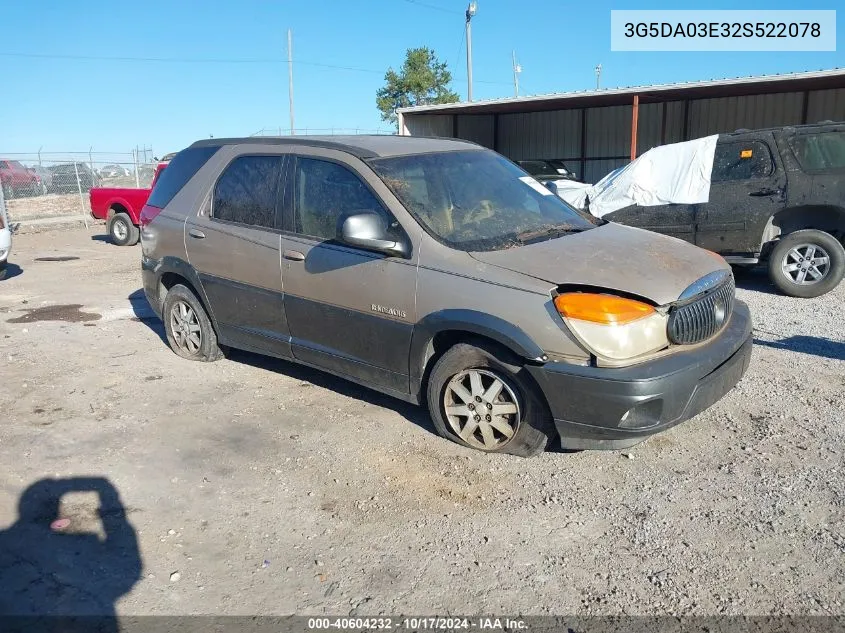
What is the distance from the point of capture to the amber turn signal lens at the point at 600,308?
11.7 ft

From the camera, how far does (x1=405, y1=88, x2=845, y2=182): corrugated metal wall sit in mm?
19172

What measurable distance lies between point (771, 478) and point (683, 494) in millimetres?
523

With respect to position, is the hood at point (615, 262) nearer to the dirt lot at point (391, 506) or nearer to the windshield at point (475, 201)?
the windshield at point (475, 201)

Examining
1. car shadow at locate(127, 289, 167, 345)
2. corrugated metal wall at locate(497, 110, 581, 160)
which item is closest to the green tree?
corrugated metal wall at locate(497, 110, 581, 160)

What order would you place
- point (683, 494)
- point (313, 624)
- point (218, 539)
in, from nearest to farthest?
point (313, 624) < point (218, 539) < point (683, 494)

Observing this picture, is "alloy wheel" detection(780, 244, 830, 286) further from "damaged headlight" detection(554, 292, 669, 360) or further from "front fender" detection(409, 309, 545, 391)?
"front fender" detection(409, 309, 545, 391)

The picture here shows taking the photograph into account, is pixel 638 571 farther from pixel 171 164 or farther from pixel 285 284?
pixel 171 164

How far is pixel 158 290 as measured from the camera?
630cm

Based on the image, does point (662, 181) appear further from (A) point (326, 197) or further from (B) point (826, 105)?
(B) point (826, 105)

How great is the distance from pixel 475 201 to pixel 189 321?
9.45 ft

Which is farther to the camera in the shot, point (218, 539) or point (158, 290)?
point (158, 290)

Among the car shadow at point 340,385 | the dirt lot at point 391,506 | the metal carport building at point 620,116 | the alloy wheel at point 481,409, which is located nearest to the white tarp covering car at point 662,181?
the dirt lot at point 391,506

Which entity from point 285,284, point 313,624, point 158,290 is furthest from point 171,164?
point 313,624

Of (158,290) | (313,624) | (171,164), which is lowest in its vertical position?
(313,624)
